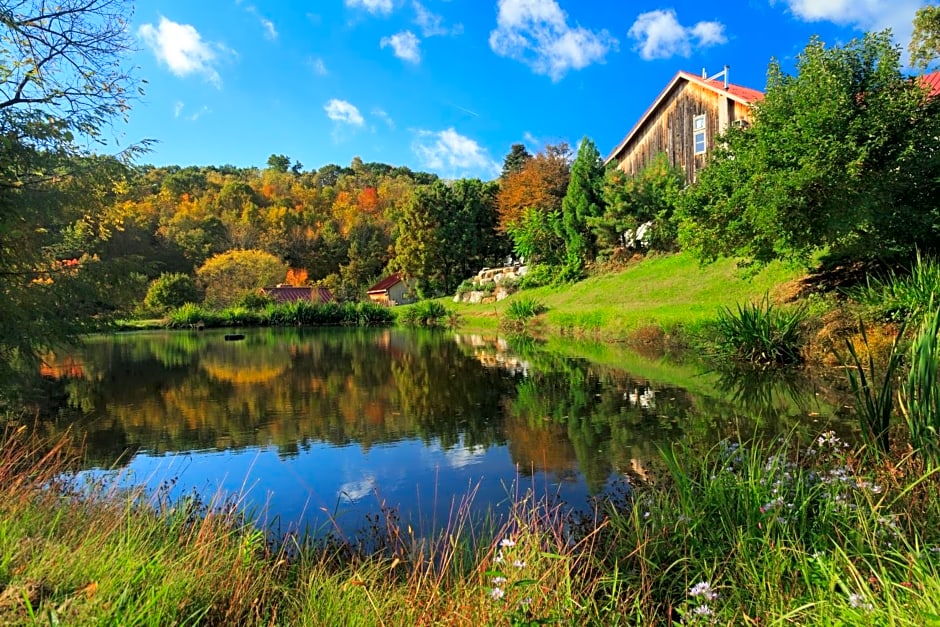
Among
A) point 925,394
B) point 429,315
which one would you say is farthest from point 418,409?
point 429,315

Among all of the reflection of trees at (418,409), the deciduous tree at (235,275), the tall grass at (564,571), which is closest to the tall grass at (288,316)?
the deciduous tree at (235,275)

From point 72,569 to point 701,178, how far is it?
15.5m

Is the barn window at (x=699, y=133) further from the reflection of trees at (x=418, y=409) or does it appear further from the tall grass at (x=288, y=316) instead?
the tall grass at (x=288, y=316)

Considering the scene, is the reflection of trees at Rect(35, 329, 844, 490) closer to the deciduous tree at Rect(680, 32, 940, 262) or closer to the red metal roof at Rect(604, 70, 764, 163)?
the deciduous tree at Rect(680, 32, 940, 262)

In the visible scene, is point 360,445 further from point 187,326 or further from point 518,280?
point 187,326

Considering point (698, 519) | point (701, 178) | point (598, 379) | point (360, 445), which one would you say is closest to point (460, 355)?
point (598, 379)

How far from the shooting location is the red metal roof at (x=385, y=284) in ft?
187

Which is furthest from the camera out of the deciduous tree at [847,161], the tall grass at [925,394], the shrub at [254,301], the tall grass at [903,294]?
the shrub at [254,301]

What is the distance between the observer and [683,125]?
30953mm

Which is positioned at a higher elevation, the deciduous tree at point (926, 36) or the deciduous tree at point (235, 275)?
the deciduous tree at point (926, 36)

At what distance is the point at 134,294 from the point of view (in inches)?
317

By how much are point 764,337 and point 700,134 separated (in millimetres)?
20457

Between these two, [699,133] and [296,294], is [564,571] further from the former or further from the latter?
[296,294]

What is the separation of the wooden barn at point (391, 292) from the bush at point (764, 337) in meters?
42.4
